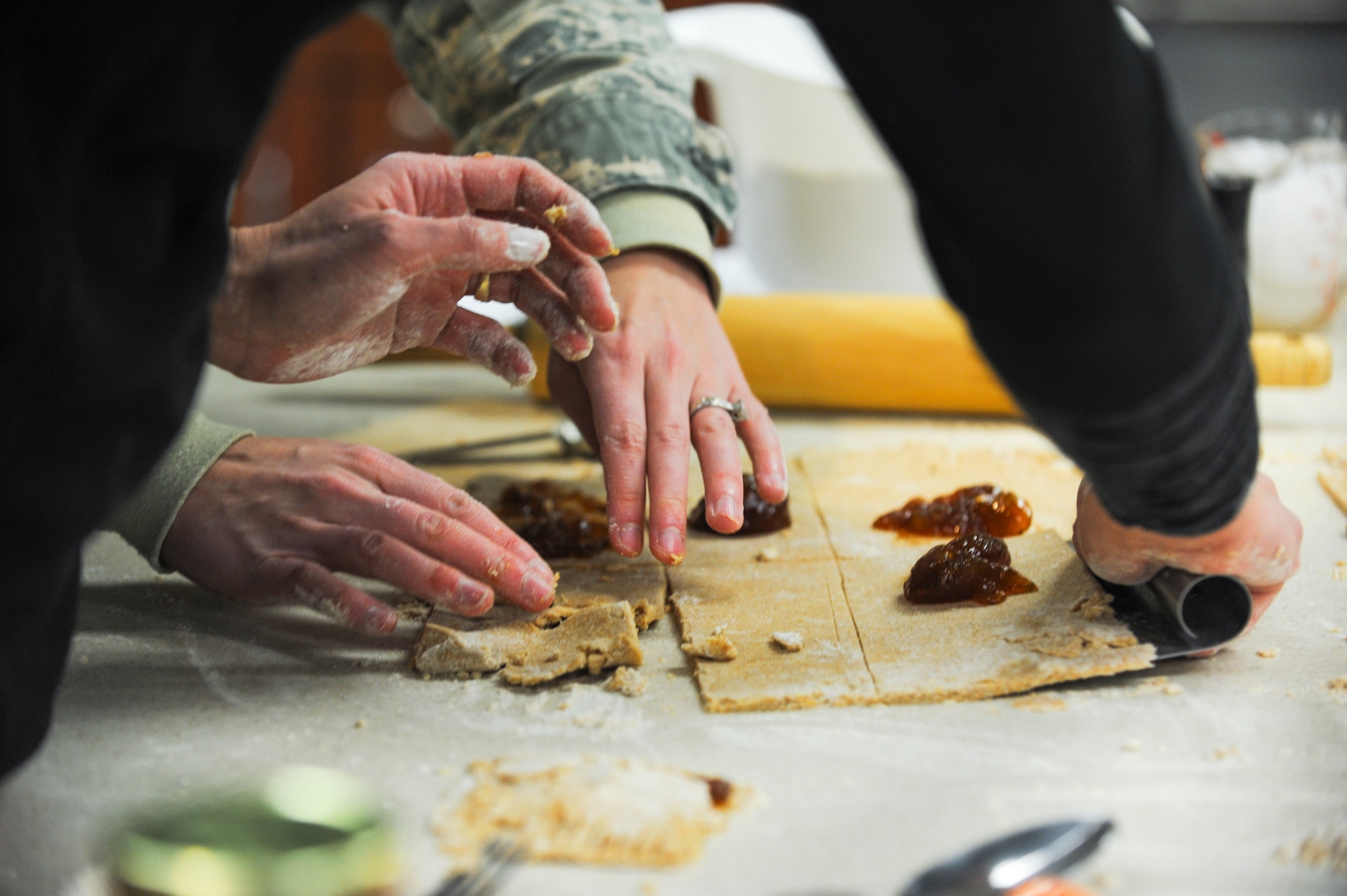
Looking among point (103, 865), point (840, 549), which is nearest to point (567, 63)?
point (840, 549)

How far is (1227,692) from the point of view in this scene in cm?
136

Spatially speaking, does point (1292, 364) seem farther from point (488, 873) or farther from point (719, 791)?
point (488, 873)

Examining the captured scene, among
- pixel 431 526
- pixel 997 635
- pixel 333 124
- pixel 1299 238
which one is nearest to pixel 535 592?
pixel 431 526

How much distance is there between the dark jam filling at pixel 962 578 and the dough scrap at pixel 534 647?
1.36ft

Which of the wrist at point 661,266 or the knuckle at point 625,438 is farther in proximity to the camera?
the wrist at point 661,266

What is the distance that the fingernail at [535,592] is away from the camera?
1.51 m

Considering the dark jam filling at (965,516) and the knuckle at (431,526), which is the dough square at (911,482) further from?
the knuckle at (431,526)

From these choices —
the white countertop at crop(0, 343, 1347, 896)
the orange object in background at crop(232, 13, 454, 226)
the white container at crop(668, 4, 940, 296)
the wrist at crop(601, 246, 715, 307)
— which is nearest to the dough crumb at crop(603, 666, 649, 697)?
the white countertop at crop(0, 343, 1347, 896)

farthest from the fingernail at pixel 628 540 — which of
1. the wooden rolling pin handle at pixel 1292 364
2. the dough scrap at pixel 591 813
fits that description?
the wooden rolling pin handle at pixel 1292 364

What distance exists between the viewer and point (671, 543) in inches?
62.3

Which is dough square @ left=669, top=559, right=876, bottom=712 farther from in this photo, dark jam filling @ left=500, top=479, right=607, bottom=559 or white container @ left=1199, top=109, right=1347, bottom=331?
white container @ left=1199, top=109, right=1347, bottom=331

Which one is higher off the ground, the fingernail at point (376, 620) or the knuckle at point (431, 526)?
the knuckle at point (431, 526)

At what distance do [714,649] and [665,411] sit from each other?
1.38ft

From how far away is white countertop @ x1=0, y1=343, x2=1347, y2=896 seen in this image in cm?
106
